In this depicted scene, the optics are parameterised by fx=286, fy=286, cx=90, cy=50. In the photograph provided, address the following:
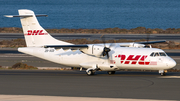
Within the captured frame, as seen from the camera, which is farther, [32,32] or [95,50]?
[32,32]

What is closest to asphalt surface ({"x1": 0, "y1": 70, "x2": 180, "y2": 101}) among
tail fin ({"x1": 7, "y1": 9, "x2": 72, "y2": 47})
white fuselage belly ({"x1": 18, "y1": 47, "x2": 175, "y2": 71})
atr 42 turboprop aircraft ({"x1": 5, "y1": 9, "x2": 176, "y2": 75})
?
white fuselage belly ({"x1": 18, "y1": 47, "x2": 175, "y2": 71})

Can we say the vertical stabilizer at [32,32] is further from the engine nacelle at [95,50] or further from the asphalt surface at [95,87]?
the asphalt surface at [95,87]

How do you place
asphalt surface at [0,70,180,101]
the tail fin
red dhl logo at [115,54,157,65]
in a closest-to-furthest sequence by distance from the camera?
asphalt surface at [0,70,180,101], red dhl logo at [115,54,157,65], the tail fin

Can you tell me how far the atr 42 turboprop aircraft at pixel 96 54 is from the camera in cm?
2670

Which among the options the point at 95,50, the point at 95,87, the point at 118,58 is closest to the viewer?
the point at 95,87

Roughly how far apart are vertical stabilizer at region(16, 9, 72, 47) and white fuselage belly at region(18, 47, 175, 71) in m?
1.02

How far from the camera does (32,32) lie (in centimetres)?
3055

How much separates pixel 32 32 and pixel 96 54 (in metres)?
7.79

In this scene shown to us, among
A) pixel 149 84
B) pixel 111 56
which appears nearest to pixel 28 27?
pixel 111 56

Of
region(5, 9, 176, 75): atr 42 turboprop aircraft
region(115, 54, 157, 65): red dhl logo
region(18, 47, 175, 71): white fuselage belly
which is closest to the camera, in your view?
region(18, 47, 175, 71): white fuselage belly

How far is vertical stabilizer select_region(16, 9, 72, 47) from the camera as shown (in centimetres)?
3028

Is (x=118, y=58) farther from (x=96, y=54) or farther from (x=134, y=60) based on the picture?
(x=96, y=54)

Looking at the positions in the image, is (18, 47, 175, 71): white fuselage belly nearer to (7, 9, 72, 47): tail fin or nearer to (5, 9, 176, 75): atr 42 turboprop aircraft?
(5, 9, 176, 75): atr 42 turboprop aircraft

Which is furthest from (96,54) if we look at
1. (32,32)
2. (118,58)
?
(32,32)
